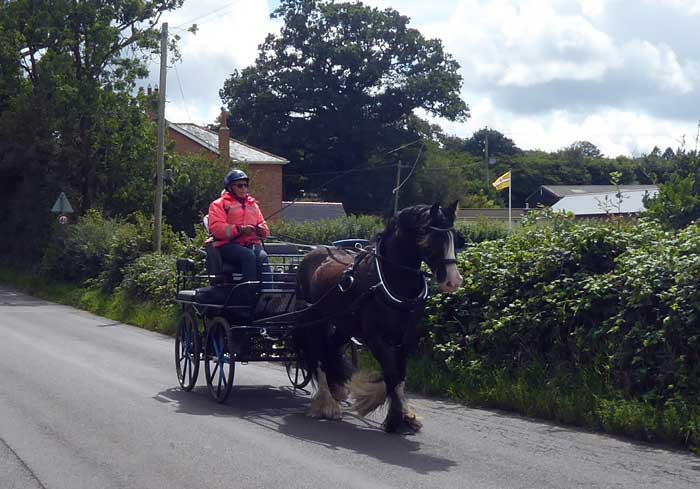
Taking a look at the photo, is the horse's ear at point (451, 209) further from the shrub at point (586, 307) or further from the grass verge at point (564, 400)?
the grass verge at point (564, 400)

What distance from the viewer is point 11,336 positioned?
16.4 m

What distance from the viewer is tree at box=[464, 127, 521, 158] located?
315 ft

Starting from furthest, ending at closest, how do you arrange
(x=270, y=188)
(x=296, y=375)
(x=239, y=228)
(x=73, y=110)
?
1. (x=270, y=188)
2. (x=73, y=110)
3. (x=296, y=375)
4. (x=239, y=228)

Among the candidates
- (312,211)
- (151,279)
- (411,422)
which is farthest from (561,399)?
(312,211)

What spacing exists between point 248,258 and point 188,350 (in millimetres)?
1540

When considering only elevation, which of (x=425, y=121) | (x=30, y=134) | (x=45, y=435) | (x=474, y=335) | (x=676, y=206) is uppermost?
(x=425, y=121)

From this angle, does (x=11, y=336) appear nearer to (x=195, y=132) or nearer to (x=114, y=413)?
(x=114, y=413)

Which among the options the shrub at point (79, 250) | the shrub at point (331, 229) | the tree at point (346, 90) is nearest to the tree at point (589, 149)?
the tree at point (346, 90)

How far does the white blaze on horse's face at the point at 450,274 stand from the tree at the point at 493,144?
8846cm

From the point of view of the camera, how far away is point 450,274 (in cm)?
779

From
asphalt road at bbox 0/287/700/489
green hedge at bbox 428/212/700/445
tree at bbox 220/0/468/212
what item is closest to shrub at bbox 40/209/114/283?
asphalt road at bbox 0/287/700/489

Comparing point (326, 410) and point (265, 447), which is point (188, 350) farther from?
point (265, 447)

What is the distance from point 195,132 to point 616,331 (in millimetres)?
50730

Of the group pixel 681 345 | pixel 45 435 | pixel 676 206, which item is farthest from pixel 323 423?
pixel 676 206
